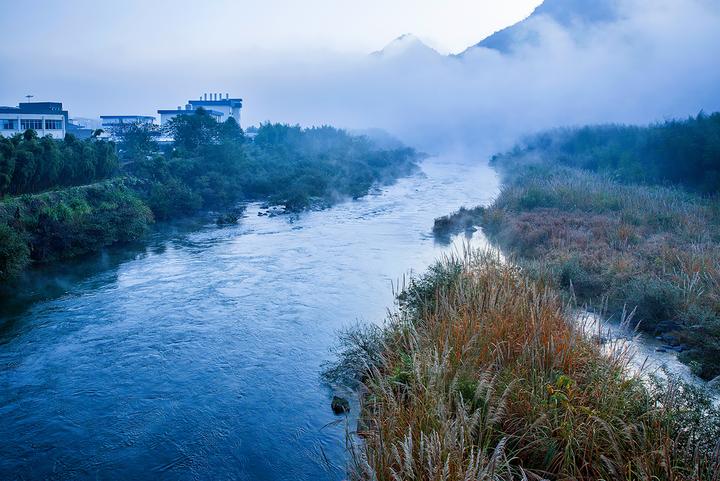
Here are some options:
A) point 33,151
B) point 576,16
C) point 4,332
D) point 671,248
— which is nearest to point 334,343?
point 4,332

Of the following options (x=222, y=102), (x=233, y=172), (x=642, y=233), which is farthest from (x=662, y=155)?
(x=222, y=102)

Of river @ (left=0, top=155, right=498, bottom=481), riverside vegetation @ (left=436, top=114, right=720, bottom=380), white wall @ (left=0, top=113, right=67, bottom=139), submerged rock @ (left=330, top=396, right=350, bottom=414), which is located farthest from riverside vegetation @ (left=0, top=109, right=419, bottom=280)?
riverside vegetation @ (left=436, top=114, right=720, bottom=380)

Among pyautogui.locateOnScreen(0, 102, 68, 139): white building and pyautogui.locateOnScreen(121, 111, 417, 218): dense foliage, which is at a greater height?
pyautogui.locateOnScreen(0, 102, 68, 139): white building

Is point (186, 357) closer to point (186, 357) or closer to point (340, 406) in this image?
point (186, 357)

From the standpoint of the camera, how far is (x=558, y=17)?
144375mm

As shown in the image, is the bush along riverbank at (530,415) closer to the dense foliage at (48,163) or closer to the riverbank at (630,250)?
the riverbank at (630,250)

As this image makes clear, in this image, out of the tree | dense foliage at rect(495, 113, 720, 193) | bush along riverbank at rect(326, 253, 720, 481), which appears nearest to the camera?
bush along riverbank at rect(326, 253, 720, 481)

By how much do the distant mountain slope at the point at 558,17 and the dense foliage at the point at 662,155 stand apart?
244 feet

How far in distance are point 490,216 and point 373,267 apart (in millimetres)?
9788

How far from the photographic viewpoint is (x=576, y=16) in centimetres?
13075

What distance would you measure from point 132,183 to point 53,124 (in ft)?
100

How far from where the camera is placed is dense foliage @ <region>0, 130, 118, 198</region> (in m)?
24.3

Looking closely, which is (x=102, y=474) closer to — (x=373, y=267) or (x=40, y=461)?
(x=40, y=461)

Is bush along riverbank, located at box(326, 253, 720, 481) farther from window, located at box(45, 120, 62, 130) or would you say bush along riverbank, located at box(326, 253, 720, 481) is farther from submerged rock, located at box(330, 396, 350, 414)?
window, located at box(45, 120, 62, 130)
